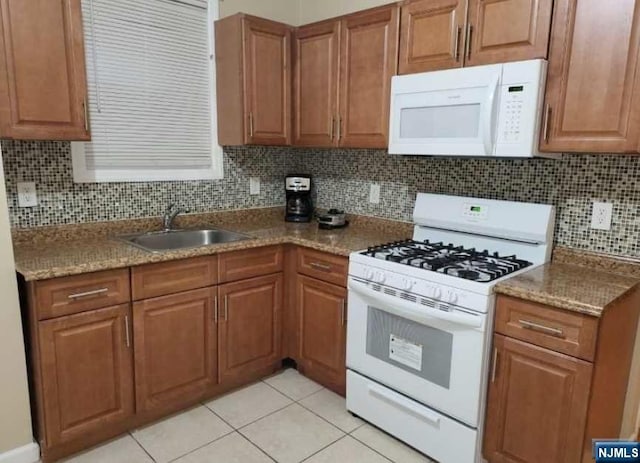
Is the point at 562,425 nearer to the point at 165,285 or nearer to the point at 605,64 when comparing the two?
the point at 605,64

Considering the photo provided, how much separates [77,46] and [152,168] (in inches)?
33.3

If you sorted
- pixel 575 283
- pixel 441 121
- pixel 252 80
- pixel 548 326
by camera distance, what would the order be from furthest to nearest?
1. pixel 252 80
2. pixel 441 121
3. pixel 575 283
4. pixel 548 326

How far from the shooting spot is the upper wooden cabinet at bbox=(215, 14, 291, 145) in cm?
273

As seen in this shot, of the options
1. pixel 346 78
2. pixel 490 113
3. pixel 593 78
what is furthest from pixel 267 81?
pixel 593 78

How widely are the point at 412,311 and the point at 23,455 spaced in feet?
5.90

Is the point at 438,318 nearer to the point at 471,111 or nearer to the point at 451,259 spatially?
the point at 451,259

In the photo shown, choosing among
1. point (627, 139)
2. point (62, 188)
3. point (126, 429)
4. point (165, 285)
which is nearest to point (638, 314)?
point (627, 139)

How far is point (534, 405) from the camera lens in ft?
5.81

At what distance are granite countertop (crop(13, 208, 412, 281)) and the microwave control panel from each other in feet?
2.96

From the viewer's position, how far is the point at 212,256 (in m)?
2.38

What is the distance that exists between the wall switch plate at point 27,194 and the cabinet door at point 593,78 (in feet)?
A: 7.92

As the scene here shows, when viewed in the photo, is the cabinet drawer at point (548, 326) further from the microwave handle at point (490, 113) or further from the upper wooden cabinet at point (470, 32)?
the upper wooden cabinet at point (470, 32)

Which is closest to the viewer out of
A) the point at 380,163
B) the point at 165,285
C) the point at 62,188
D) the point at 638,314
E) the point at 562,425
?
the point at 562,425

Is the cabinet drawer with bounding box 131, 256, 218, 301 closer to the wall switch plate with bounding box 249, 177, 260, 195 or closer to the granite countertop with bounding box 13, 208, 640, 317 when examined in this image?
the granite countertop with bounding box 13, 208, 640, 317
